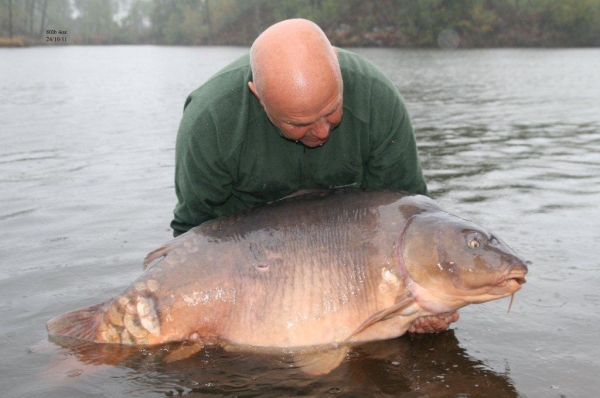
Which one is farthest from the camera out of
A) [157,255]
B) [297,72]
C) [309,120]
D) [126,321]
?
[157,255]

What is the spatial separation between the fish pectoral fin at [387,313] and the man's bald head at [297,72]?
0.97m

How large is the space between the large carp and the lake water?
0.14 meters

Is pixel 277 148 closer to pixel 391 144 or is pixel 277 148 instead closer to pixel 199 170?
pixel 199 170

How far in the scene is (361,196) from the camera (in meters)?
3.77

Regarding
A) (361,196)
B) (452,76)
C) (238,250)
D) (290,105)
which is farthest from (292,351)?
(452,76)

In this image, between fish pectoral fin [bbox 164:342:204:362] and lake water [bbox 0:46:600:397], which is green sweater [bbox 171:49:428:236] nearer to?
fish pectoral fin [bbox 164:342:204:362]

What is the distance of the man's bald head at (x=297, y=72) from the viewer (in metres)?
3.32

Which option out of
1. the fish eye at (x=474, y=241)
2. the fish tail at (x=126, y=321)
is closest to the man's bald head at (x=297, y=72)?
the fish eye at (x=474, y=241)

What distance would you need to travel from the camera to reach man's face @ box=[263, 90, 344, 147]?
341 cm

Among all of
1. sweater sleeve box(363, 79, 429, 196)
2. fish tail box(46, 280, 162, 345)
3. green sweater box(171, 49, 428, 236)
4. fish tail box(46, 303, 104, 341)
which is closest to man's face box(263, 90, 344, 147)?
green sweater box(171, 49, 428, 236)

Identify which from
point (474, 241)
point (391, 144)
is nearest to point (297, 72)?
point (391, 144)

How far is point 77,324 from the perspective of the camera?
3811 millimetres

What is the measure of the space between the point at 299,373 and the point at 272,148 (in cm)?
125

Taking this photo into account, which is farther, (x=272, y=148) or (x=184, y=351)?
(x=272, y=148)
